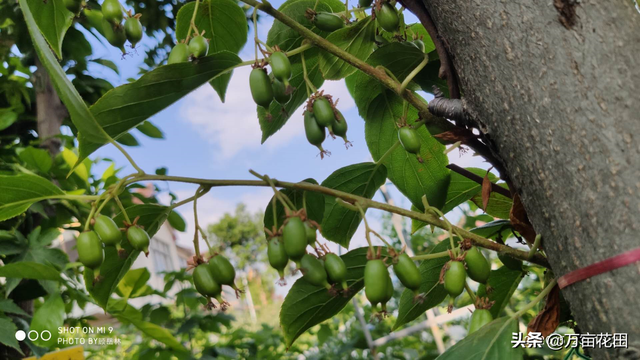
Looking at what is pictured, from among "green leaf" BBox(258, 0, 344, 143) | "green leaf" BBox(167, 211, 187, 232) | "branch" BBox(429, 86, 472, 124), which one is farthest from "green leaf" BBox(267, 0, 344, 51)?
"green leaf" BBox(167, 211, 187, 232)

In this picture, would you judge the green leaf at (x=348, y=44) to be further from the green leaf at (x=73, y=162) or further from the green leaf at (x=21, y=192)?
the green leaf at (x=73, y=162)

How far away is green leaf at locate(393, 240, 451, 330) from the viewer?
67 cm

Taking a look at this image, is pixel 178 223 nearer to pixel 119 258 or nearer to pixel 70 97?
pixel 119 258

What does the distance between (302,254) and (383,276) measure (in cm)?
7

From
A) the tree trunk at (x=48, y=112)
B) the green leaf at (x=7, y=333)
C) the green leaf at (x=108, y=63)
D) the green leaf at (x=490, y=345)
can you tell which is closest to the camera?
the green leaf at (x=490, y=345)

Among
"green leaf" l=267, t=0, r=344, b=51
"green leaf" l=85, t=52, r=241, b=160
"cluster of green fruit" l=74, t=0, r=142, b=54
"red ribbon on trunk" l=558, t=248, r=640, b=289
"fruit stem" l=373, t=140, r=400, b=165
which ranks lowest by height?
"red ribbon on trunk" l=558, t=248, r=640, b=289

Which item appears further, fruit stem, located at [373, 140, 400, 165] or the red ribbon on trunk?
fruit stem, located at [373, 140, 400, 165]

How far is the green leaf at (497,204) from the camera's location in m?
0.72

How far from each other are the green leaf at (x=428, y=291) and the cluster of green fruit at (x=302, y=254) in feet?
0.59

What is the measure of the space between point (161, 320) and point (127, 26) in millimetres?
1427

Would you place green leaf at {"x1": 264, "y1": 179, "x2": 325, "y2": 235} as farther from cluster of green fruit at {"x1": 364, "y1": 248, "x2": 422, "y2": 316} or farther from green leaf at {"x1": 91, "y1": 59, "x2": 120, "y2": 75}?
green leaf at {"x1": 91, "y1": 59, "x2": 120, "y2": 75}

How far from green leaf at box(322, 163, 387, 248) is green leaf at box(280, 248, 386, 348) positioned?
10cm

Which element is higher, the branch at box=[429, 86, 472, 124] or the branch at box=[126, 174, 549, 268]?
the branch at box=[429, 86, 472, 124]

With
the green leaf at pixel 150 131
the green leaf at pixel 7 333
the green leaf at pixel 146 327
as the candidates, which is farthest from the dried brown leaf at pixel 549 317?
the green leaf at pixel 150 131
